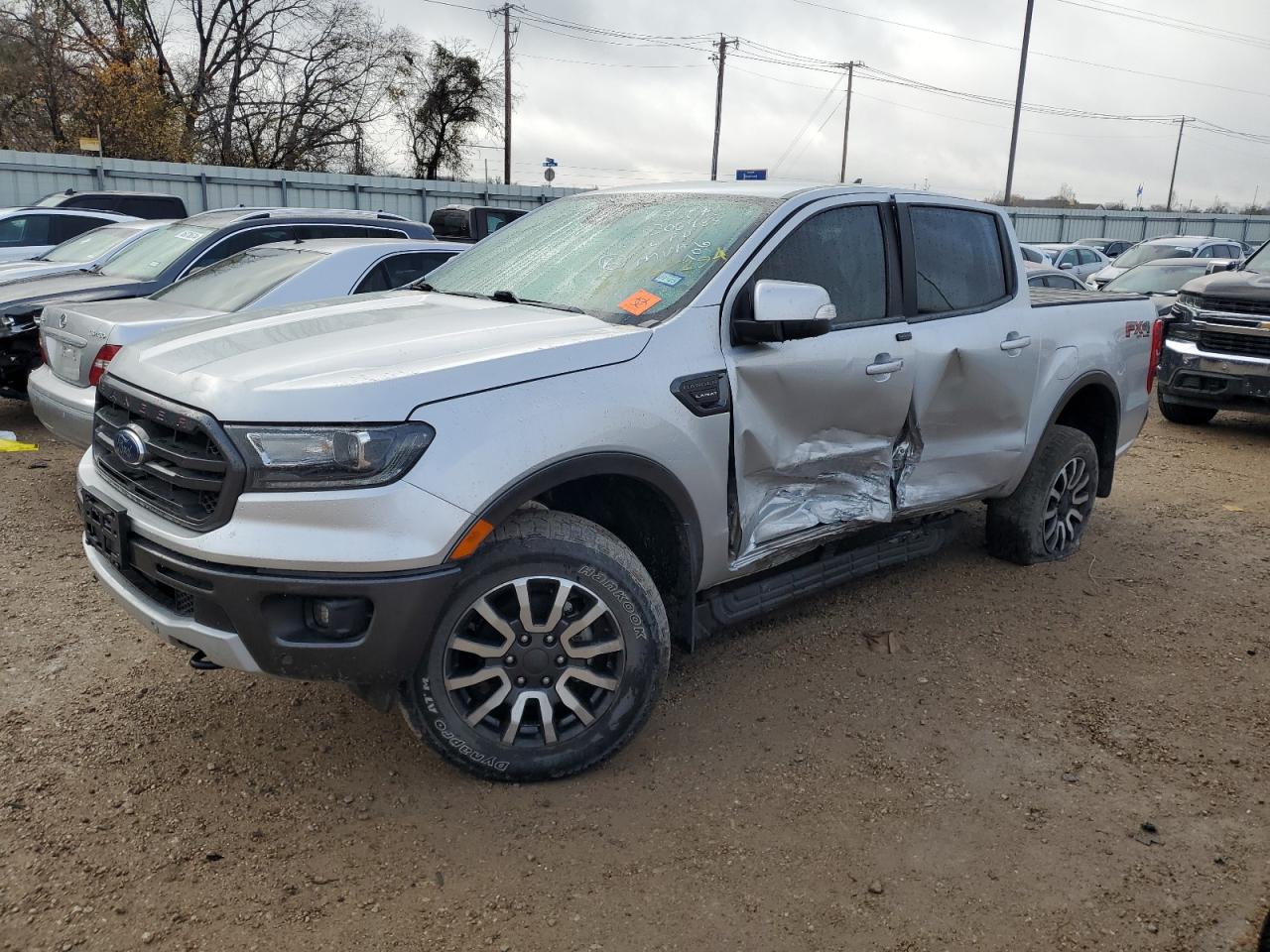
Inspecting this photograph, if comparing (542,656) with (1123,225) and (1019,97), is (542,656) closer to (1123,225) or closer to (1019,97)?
(1019,97)

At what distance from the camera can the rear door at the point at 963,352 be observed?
421cm

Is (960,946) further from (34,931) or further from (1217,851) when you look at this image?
(34,931)

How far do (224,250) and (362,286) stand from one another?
197cm

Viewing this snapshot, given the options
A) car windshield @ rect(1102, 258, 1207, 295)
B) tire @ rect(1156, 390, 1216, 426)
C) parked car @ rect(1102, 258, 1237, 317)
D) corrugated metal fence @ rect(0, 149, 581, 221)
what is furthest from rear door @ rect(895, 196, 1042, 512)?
corrugated metal fence @ rect(0, 149, 581, 221)

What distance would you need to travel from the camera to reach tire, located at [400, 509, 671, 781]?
9.55 ft

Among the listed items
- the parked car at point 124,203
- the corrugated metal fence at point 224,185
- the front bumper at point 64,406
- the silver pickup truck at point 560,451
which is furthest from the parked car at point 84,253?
the corrugated metal fence at point 224,185

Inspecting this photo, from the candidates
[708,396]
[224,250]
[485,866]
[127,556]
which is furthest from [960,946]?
[224,250]

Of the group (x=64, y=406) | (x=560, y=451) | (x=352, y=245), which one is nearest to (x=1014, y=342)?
(x=560, y=451)

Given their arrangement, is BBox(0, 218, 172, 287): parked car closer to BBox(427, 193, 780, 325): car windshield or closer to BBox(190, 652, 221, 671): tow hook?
BBox(427, 193, 780, 325): car windshield

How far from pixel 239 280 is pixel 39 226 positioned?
920cm

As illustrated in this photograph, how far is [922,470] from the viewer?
427 centimetres

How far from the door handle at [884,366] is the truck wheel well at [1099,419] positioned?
6.26 feet

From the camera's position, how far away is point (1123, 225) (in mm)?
40000

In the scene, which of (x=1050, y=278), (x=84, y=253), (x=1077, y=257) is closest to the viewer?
(x=84, y=253)
